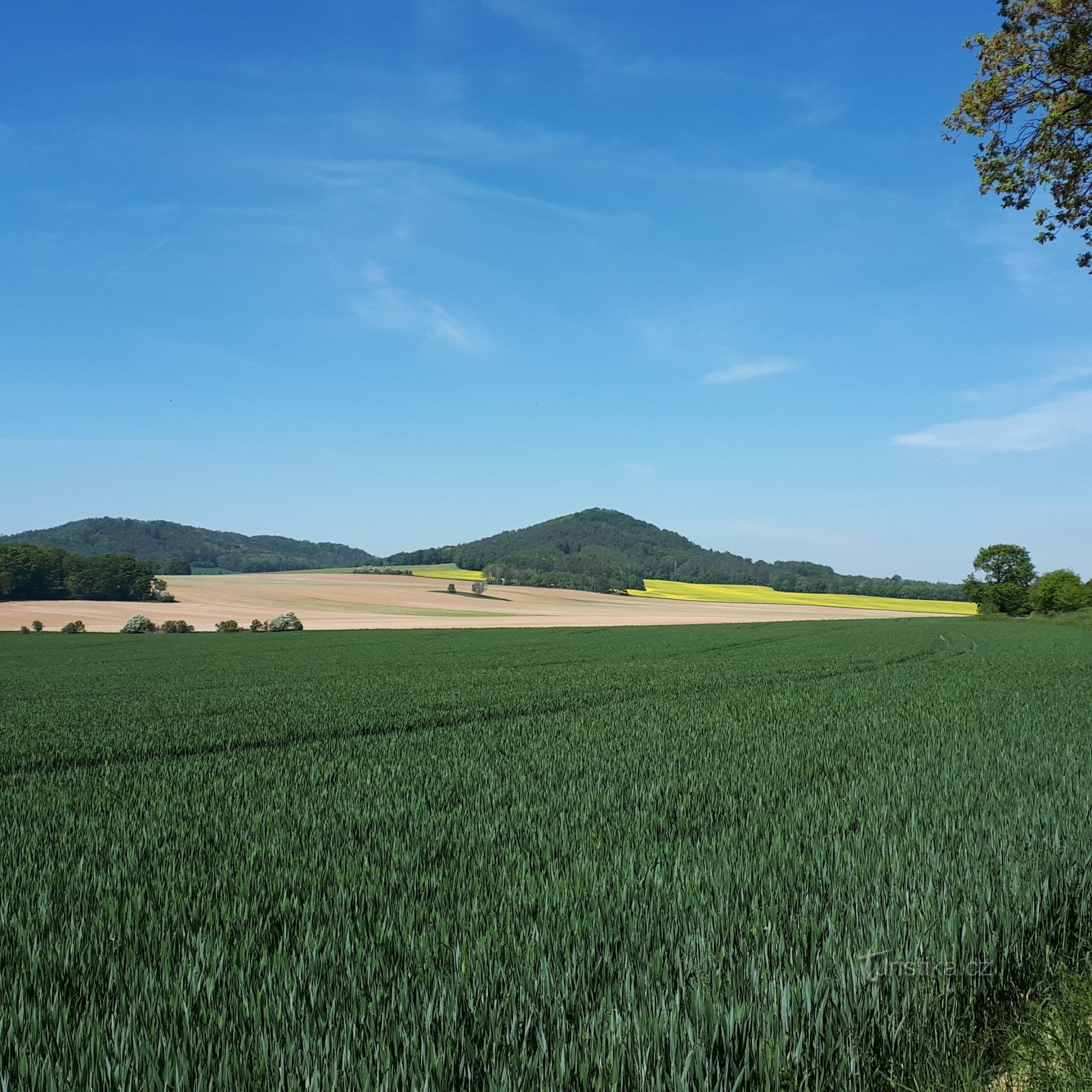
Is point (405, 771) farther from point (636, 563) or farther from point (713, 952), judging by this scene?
point (636, 563)

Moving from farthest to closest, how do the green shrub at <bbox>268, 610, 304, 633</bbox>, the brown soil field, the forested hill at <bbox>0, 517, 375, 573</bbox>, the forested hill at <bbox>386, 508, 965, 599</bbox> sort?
the forested hill at <bbox>0, 517, 375, 573</bbox> < the forested hill at <bbox>386, 508, 965, 599</bbox> < the brown soil field < the green shrub at <bbox>268, 610, 304, 633</bbox>

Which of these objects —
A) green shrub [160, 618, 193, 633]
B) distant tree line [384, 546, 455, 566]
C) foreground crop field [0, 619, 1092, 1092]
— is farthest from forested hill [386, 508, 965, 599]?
foreground crop field [0, 619, 1092, 1092]

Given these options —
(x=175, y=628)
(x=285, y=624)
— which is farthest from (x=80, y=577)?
(x=285, y=624)

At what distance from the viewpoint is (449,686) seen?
20734 mm

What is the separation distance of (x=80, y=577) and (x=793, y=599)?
9305 centimetres

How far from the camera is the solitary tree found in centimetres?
8731

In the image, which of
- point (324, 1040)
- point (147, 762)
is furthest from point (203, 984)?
point (147, 762)

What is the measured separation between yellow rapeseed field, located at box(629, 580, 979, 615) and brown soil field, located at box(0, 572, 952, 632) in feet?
27.5

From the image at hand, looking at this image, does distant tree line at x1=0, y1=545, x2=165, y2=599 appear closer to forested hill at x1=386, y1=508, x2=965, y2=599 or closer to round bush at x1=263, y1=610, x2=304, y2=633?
round bush at x1=263, y1=610, x2=304, y2=633

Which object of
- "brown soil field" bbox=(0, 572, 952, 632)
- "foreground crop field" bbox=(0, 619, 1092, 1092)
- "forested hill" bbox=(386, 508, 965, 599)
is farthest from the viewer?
"forested hill" bbox=(386, 508, 965, 599)

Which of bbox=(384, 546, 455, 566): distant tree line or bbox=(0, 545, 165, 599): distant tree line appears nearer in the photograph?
bbox=(0, 545, 165, 599): distant tree line

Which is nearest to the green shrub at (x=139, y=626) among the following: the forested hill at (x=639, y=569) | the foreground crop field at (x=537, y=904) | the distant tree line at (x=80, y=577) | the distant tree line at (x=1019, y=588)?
the distant tree line at (x=80, y=577)

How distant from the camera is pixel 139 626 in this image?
6172 centimetres

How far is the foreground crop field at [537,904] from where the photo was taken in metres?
2.82
